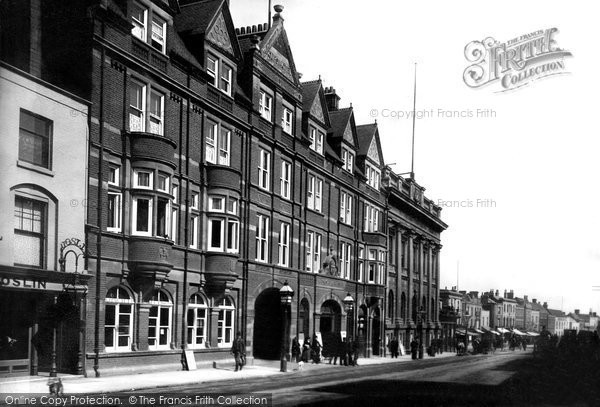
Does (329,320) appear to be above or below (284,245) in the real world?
below

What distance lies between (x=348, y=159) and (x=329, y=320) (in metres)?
11.6

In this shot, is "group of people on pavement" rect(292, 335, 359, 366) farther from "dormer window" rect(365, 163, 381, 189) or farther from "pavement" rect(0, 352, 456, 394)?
"dormer window" rect(365, 163, 381, 189)

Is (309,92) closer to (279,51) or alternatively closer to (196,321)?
(279,51)

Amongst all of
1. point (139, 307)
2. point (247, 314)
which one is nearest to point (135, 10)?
point (139, 307)

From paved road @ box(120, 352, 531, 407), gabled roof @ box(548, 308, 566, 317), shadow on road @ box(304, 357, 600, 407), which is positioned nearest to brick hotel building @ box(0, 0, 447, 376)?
paved road @ box(120, 352, 531, 407)

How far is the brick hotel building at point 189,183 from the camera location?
2288 cm

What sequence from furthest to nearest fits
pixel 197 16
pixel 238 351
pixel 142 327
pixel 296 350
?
pixel 296 350, pixel 197 16, pixel 238 351, pixel 142 327

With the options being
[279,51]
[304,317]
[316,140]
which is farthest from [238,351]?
[316,140]

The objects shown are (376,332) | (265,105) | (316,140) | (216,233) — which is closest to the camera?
(216,233)

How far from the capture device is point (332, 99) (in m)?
52.5

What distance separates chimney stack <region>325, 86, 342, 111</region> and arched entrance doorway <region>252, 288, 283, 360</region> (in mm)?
19750

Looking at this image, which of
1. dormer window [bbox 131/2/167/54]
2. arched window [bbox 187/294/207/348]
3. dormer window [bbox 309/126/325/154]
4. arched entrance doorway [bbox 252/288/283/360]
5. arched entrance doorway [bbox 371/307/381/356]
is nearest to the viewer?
dormer window [bbox 131/2/167/54]

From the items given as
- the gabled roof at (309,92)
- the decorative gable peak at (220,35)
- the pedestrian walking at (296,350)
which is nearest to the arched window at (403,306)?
the gabled roof at (309,92)

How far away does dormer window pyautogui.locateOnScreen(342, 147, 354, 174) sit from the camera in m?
47.0
